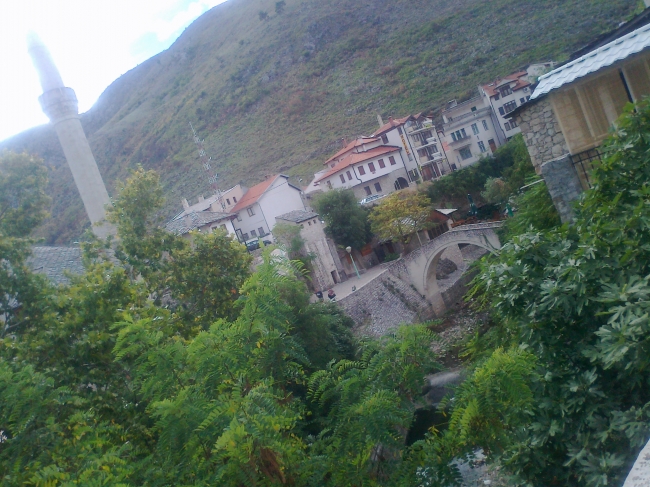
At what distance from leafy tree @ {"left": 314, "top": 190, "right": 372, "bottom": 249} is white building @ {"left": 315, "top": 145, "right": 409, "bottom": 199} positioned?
6.06m

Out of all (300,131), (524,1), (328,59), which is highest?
(328,59)

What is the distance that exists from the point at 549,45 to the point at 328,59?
2927 centimetres

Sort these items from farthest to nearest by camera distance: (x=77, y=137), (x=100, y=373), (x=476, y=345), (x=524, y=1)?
(x=524, y=1) → (x=77, y=137) → (x=476, y=345) → (x=100, y=373)

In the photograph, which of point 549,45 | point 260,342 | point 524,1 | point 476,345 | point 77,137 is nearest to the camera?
point 260,342

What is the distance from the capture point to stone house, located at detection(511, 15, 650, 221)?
753 cm

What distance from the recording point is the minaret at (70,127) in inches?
726

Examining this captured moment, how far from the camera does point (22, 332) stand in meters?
7.85

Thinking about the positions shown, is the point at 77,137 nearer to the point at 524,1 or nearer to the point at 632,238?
the point at 632,238

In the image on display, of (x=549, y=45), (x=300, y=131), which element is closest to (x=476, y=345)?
(x=549, y=45)

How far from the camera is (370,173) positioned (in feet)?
134

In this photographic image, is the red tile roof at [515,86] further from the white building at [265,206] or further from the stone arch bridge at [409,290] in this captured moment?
the stone arch bridge at [409,290]

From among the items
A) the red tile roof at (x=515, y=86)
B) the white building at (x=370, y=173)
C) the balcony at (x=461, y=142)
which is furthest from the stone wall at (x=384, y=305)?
the red tile roof at (x=515, y=86)

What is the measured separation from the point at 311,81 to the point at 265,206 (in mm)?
32947

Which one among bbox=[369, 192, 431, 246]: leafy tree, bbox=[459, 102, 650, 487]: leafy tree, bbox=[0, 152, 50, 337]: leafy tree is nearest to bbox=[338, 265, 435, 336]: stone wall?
bbox=[369, 192, 431, 246]: leafy tree
